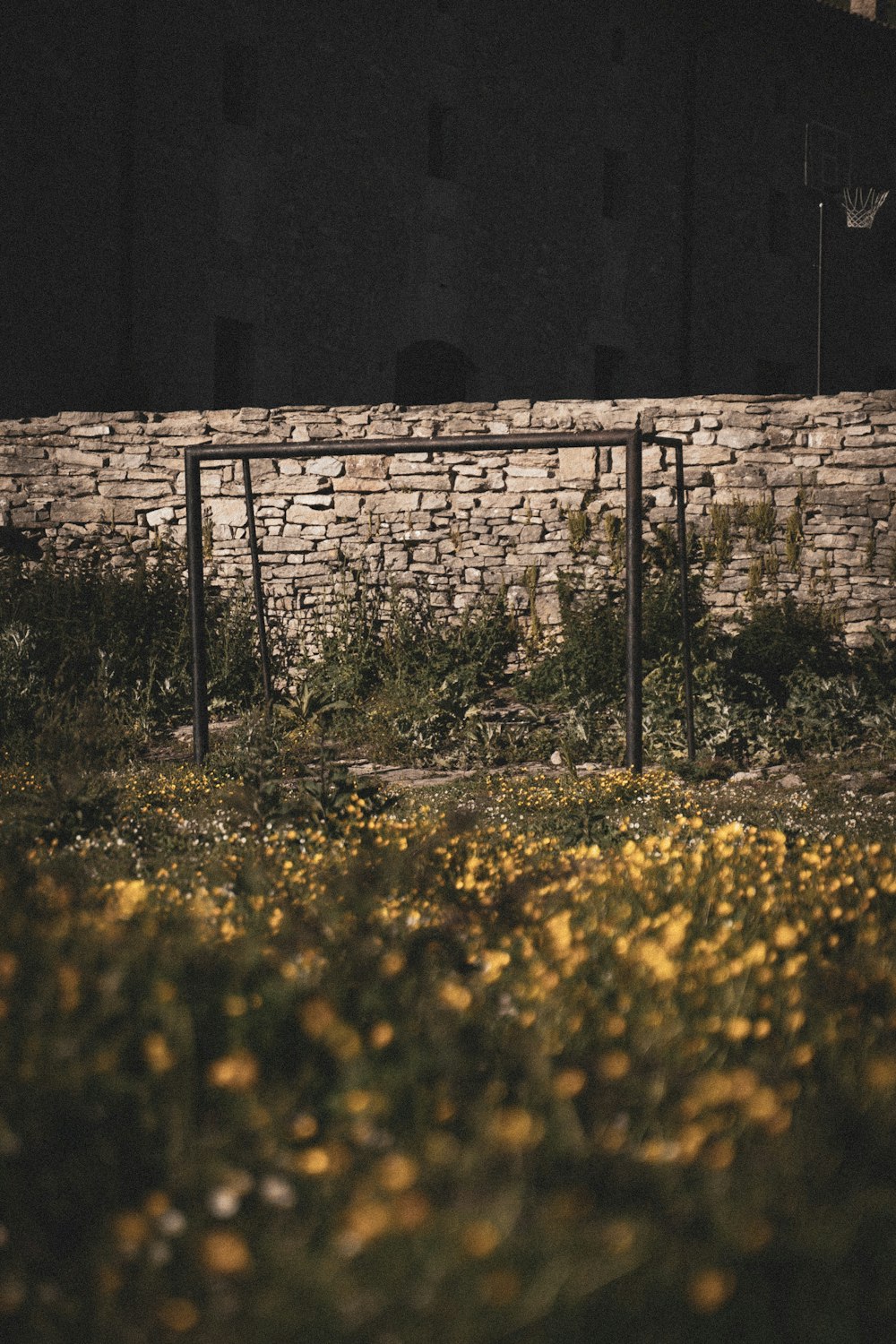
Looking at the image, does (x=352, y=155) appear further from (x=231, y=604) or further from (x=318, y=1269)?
(x=318, y=1269)

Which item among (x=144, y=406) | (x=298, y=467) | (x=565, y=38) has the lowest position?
(x=298, y=467)

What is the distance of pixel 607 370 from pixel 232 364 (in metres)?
5.94

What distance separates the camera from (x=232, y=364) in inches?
595

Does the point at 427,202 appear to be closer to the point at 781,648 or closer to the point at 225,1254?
the point at 781,648

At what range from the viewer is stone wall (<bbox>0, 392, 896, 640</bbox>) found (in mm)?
9711

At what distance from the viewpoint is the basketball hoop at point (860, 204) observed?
2070cm

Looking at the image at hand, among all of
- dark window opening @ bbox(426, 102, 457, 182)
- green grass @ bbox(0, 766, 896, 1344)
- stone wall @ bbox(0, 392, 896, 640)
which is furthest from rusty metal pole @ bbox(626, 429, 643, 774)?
dark window opening @ bbox(426, 102, 457, 182)

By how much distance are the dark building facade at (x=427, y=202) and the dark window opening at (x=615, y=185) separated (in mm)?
35

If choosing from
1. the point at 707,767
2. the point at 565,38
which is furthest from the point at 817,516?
the point at 565,38

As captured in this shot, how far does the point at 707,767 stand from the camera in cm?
757

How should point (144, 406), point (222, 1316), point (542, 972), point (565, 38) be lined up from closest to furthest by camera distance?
point (222, 1316), point (542, 972), point (144, 406), point (565, 38)

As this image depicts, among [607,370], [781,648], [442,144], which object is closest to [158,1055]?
[781,648]

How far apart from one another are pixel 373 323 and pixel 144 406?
329cm

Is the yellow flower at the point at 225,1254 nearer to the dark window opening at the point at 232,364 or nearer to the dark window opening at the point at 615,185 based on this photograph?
the dark window opening at the point at 232,364
